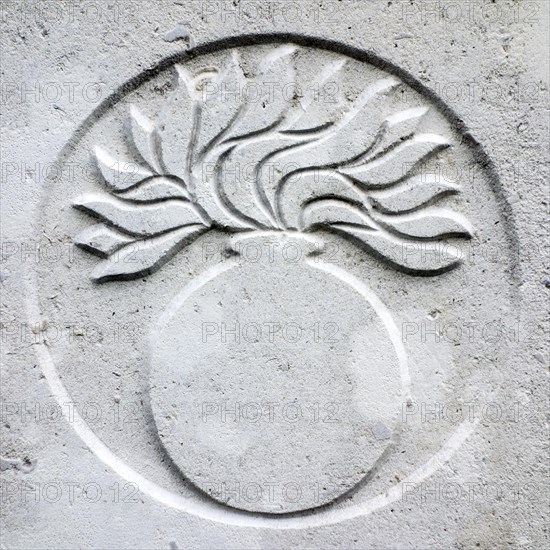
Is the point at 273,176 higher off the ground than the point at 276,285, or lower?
higher

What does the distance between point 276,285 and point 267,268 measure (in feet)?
0.17

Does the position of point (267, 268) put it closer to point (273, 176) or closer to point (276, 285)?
point (276, 285)

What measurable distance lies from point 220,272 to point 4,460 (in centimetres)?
75

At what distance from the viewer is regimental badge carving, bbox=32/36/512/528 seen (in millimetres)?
1630

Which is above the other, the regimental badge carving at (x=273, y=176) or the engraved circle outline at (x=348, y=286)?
the regimental badge carving at (x=273, y=176)

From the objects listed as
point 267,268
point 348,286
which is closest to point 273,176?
point 267,268

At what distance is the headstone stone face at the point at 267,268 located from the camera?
64.0 inches

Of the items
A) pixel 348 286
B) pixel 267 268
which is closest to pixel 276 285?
pixel 267 268

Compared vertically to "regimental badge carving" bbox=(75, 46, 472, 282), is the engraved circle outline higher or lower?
lower

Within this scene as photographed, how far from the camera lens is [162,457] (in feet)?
5.40

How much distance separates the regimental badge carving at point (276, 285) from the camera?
1630mm

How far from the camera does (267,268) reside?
1657 millimetres

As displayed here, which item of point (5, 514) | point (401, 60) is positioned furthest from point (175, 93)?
point (5, 514)

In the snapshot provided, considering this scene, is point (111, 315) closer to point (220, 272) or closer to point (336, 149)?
point (220, 272)
